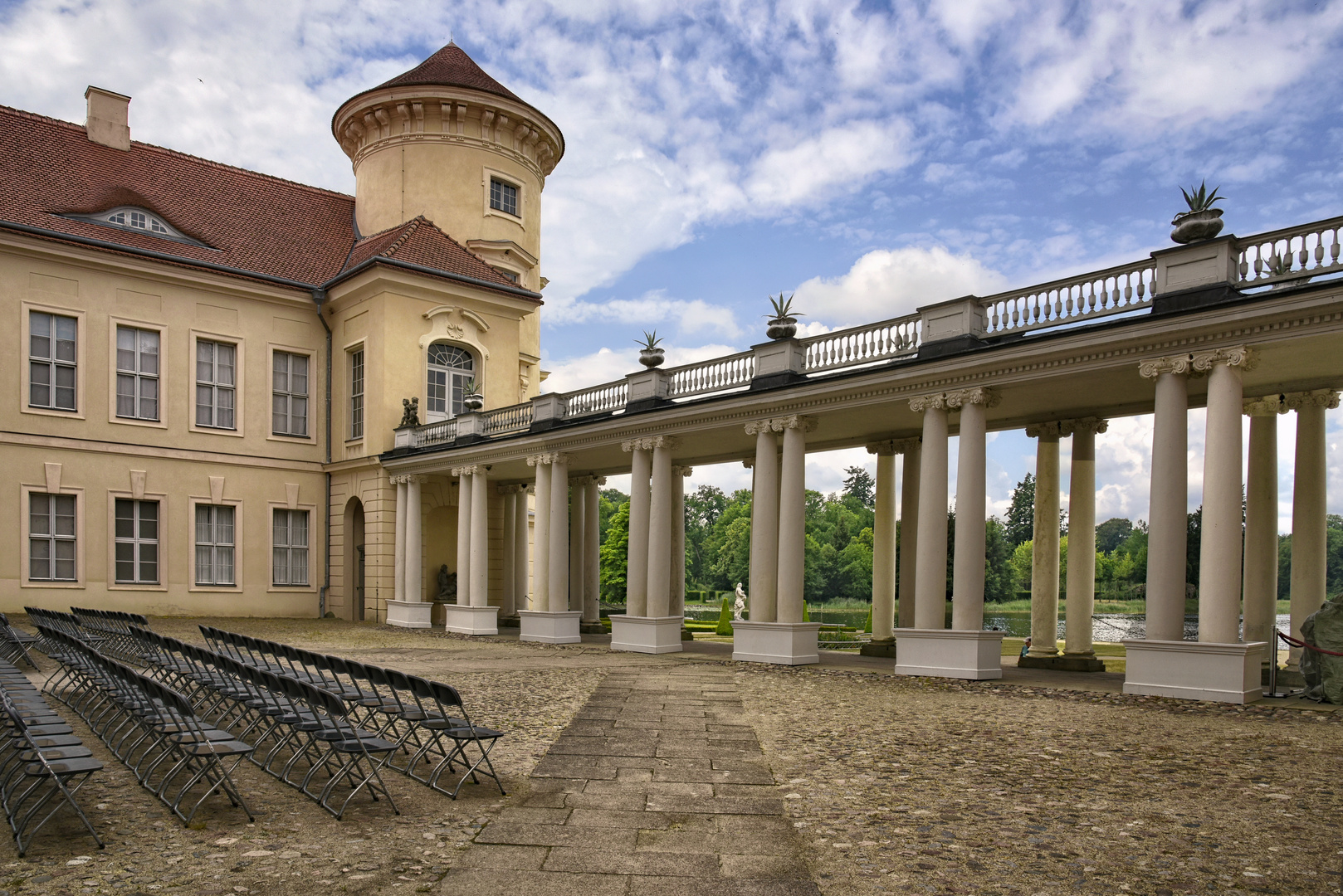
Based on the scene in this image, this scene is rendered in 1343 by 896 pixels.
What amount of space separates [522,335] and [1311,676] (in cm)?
3252

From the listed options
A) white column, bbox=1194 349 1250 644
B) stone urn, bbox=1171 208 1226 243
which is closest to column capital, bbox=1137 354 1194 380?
white column, bbox=1194 349 1250 644

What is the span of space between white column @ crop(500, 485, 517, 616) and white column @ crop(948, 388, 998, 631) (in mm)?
17566

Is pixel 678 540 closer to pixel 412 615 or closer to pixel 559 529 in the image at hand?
pixel 559 529

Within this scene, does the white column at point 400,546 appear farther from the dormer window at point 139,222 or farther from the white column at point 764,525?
the white column at point 764,525

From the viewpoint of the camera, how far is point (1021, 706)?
12547mm

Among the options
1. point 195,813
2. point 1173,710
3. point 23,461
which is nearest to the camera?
point 195,813

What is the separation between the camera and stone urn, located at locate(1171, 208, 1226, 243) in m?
13.6

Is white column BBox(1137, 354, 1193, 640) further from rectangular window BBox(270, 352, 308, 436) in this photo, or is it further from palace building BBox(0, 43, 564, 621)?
rectangular window BBox(270, 352, 308, 436)

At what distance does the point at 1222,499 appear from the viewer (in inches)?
524

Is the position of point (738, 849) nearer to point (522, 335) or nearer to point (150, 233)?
point (150, 233)

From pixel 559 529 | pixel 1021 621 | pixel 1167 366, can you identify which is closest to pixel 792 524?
pixel 1167 366

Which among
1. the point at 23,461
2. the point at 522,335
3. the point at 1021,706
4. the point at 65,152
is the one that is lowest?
the point at 1021,706

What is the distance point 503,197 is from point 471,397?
36.2 feet

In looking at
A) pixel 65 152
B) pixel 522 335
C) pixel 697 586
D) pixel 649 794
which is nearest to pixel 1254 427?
pixel 649 794
